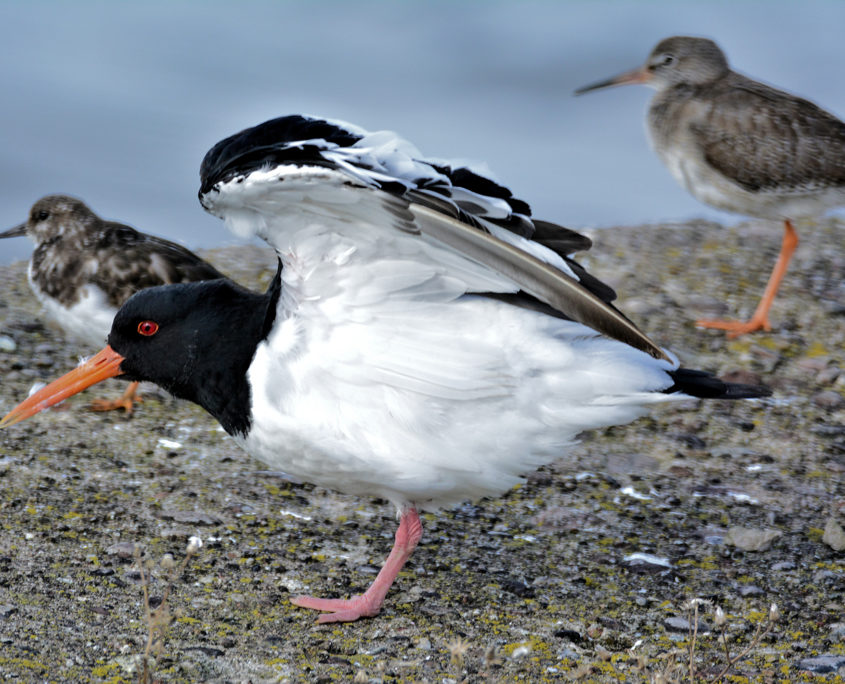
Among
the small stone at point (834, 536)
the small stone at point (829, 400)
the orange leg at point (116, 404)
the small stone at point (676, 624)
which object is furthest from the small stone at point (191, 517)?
the small stone at point (829, 400)

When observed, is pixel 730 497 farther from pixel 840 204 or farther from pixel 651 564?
pixel 840 204

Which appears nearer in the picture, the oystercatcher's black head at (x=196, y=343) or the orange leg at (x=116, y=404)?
the oystercatcher's black head at (x=196, y=343)

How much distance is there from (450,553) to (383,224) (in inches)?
57.7

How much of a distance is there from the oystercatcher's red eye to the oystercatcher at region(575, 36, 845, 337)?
11.0 ft

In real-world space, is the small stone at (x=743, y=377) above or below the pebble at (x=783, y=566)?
above

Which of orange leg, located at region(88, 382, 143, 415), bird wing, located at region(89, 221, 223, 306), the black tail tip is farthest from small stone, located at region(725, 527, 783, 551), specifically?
orange leg, located at region(88, 382, 143, 415)

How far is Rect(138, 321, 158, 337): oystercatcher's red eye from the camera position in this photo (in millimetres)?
3645

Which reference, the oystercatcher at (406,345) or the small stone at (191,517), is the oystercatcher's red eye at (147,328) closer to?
the oystercatcher at (406,345)

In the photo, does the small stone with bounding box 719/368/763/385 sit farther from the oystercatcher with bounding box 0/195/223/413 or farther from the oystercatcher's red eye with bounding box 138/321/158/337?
the oystercatcher's red eye with bounding box 138/321/158/337

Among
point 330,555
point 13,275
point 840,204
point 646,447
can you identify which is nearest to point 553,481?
point 646,447

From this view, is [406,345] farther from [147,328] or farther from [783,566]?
[783,566]

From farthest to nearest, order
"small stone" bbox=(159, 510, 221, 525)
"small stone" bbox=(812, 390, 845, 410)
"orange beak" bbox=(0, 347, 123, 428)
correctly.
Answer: "small stone" bbox=(812, 390, 845, 410) → "small stone" bbox=(159, 510, 221, 525) → "orange beak" bbox=(0, 347, 123, 428)

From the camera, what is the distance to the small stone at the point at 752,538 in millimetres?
3863

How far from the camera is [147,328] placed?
3654mm
